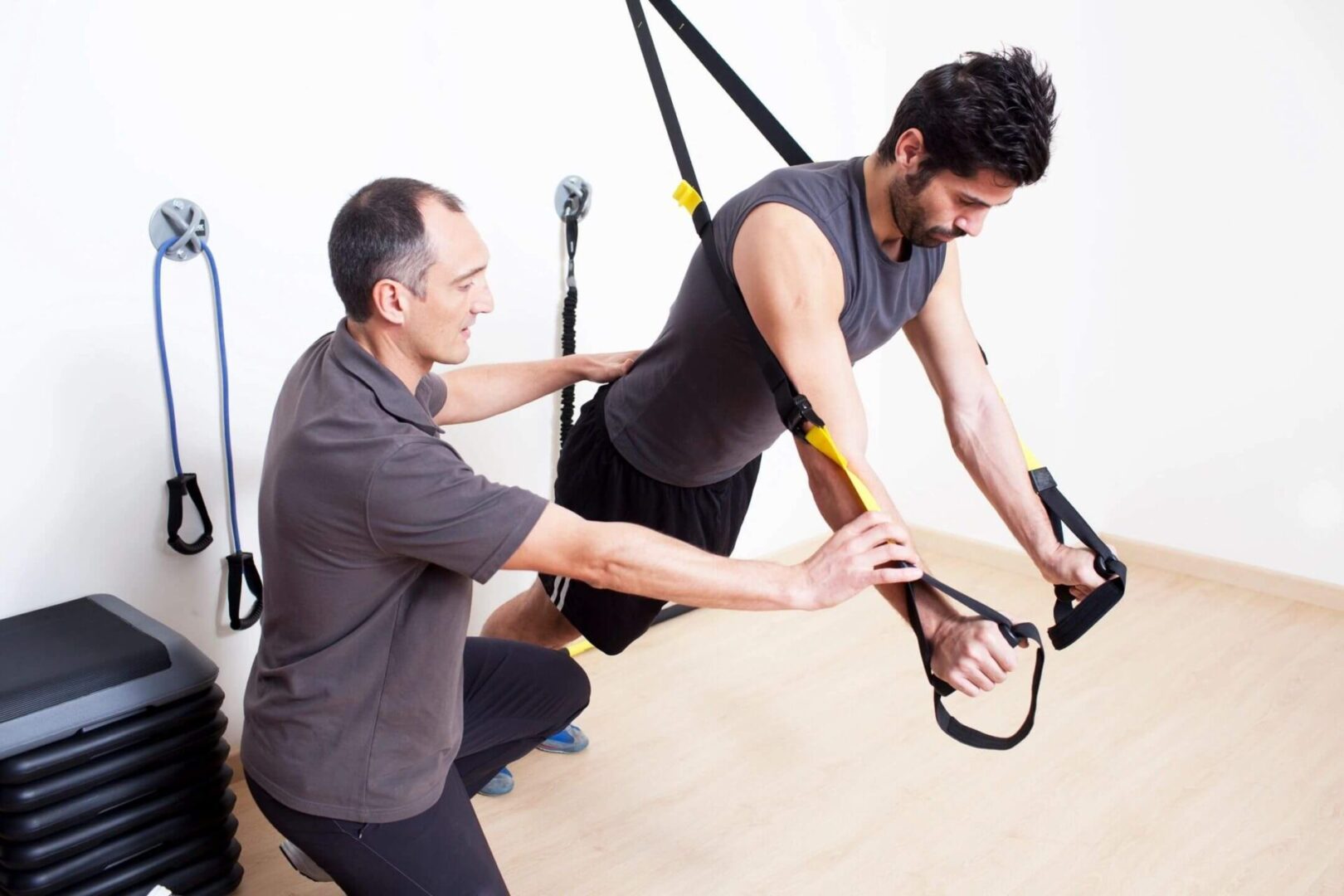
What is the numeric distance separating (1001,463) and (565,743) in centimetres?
106

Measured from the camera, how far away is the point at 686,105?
2.82 m

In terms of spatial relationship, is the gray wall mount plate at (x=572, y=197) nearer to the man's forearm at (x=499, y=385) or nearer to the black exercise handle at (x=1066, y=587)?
the man's forearm at (x=499, y=385)

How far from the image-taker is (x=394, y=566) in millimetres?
1381

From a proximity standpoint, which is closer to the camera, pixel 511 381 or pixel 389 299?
pixel 389 299

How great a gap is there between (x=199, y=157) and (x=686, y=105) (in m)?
1.28

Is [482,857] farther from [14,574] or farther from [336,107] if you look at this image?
[336,107]

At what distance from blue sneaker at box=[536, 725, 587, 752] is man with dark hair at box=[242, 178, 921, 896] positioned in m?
0.77

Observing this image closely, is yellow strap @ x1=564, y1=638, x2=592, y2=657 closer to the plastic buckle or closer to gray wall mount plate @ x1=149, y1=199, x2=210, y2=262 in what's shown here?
gray wall mount plate @ x1=149, y1=199, x2=210, y2=262

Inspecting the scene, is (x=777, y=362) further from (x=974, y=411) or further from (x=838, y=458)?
(x=974, y=411)

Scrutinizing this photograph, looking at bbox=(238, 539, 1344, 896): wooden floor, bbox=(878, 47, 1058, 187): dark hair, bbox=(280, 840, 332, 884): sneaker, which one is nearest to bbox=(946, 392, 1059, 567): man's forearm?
bbox=(878, 47, 1058, 187): dark hair

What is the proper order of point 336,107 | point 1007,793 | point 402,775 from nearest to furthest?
point 402,775 → point 336,107 → point 1007,793

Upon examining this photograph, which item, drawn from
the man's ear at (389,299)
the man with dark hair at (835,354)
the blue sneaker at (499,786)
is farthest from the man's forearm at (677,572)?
the blue sneaker at (499,786)

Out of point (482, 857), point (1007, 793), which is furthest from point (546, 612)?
point (1007, 793)

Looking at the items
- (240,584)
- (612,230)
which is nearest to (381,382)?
(240,584)
